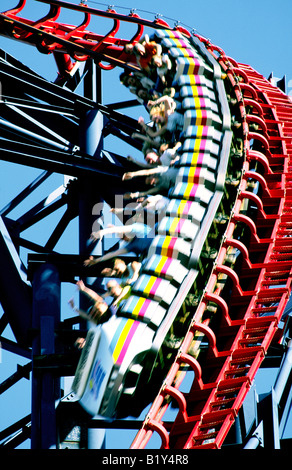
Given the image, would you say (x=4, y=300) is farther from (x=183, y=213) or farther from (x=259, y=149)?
(x=259, y=149)

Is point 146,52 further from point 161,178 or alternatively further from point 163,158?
point 161,178

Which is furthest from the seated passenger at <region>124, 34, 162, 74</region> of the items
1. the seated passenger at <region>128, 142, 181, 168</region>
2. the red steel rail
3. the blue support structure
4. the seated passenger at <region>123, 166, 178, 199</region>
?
the blue support structure

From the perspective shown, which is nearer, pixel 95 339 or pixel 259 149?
pixel 95 339

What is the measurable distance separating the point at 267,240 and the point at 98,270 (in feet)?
6.26

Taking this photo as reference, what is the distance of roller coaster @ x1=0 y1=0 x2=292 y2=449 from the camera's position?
26.3 ft

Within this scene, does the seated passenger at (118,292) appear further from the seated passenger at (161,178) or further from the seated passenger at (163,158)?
the seated passenger at (163,158)

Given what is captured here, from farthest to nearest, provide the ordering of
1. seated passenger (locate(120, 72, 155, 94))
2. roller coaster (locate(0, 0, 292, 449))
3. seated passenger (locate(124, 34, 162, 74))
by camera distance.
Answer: seated passenger (locate(120, 72, 155, 94)) → seated passenger (locate(124, 34, 162, 74)) → roller coaster (locate(0, 0, 292, 449))

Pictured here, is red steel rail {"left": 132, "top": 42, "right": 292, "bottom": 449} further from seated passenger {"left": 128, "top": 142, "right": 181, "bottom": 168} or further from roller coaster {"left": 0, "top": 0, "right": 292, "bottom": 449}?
seated passenger {"left": 128, "top": 142, "right": 181, "bottom": 168}

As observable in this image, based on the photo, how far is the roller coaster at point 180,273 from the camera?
802 centimetres

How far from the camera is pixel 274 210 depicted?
9844 mm

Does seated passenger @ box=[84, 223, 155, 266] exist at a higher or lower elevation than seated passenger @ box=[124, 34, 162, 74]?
lower

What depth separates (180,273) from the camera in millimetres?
8430

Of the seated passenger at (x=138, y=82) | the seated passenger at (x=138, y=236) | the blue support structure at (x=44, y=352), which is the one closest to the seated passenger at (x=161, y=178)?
the seated passenger at (x=138, y=236)

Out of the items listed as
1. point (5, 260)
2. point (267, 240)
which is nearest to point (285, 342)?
point (267, 240)
